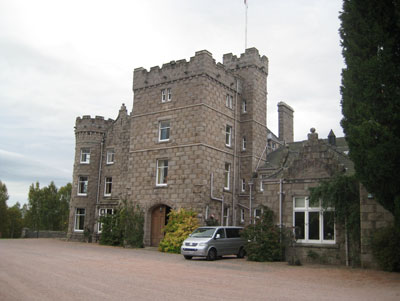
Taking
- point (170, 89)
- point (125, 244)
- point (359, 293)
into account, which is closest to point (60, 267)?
point (359, 293)

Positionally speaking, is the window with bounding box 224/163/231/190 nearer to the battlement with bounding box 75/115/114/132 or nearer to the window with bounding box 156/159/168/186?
the window with bounding box 156/159/168/186

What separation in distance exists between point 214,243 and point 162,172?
32.0 feet

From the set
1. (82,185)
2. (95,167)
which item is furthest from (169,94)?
(82,185)

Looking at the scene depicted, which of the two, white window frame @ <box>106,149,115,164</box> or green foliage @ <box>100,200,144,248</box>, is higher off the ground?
white window frame @ <box>106,149,115,164</box>

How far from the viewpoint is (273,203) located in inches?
800

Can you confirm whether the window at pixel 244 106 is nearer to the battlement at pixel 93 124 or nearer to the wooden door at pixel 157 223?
the wooden door at pixel 157 223

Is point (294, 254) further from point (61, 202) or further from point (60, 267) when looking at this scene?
point (61, 202)

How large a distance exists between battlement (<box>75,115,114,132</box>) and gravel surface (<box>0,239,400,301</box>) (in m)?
21.7

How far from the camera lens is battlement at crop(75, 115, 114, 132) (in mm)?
37000

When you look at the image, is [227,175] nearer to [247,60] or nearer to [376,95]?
[247,60]

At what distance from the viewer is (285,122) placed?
3722cm

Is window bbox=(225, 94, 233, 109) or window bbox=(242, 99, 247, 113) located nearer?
window bbox=(225, 94, 233, 109)

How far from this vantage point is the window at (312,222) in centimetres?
1861

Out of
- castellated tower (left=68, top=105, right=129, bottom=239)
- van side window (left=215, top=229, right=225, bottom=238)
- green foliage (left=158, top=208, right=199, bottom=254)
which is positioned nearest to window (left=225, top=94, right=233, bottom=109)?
green foliage (left=158, top=208, right=199, bottom=254)
